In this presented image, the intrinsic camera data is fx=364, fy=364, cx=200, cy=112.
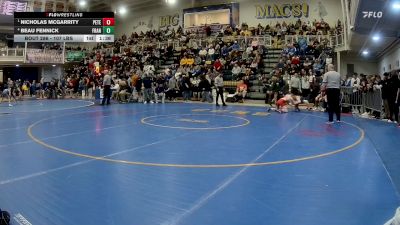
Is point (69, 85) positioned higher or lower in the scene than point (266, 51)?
lower

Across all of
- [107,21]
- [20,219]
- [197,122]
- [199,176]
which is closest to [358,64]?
[107,21]

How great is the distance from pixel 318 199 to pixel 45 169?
148 inches

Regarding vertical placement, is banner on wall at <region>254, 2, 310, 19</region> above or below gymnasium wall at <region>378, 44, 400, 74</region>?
above

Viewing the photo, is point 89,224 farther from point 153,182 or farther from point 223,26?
point 223,26

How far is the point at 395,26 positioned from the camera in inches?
532

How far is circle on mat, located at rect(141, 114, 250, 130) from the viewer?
9.91 metres

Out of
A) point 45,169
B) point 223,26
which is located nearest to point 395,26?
point 45,169

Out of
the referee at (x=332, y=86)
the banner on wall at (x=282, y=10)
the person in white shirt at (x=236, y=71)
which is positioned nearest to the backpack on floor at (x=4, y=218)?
the referee at (x=332, y=86)

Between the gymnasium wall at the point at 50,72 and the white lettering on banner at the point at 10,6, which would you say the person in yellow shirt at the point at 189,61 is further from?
the white lettering on banner at the point at 10,6
